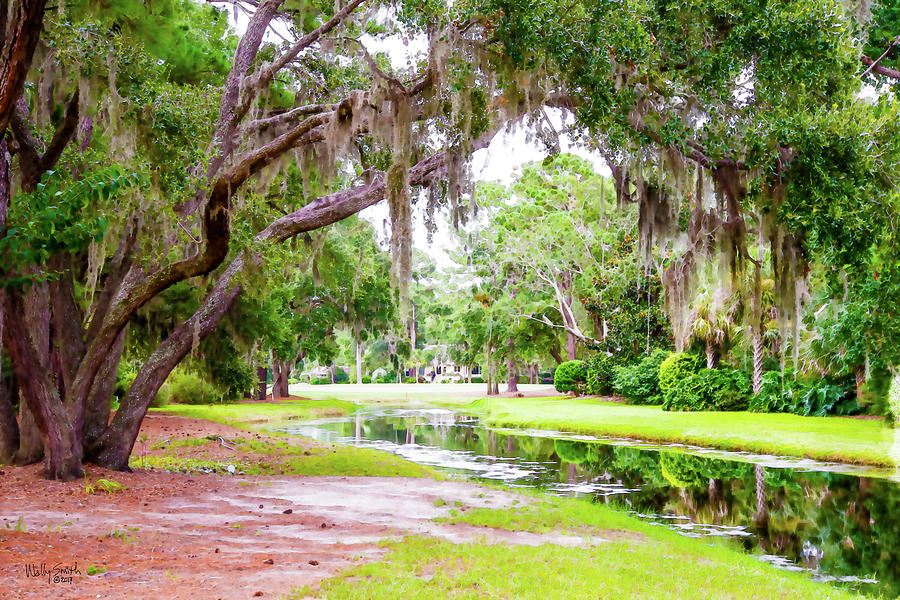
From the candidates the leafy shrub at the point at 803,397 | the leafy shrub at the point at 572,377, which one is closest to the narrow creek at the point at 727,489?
the leafy shrub at the point at 803,397

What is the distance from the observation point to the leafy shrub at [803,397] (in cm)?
1998

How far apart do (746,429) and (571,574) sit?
48.6 ft

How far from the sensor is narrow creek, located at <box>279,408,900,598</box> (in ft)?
27.0

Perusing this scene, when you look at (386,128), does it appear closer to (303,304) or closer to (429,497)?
(429,497)

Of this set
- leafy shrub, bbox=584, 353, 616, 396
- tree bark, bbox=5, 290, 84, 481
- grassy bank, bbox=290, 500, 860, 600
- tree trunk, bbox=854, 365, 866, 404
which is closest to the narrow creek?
grassy bank, bbox=290, 500, 860, 600

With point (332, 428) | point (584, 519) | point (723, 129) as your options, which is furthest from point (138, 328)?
point (723, 129)

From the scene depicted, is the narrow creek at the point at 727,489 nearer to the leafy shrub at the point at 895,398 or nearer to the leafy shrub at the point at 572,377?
the leafy shrub at the point at 895,398

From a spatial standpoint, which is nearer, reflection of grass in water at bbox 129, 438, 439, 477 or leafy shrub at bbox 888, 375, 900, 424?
reflection of grass in water at bbox 129, 438, 439, 477

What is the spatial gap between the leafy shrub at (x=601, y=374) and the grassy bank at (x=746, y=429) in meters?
6.02

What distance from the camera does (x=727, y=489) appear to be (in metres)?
12.4

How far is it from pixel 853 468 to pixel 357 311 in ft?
86.6

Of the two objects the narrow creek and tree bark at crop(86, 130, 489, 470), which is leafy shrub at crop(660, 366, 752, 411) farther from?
tree bark at crop(86, 130, 489, 470)

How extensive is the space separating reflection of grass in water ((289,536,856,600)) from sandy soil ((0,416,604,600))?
38 cm
